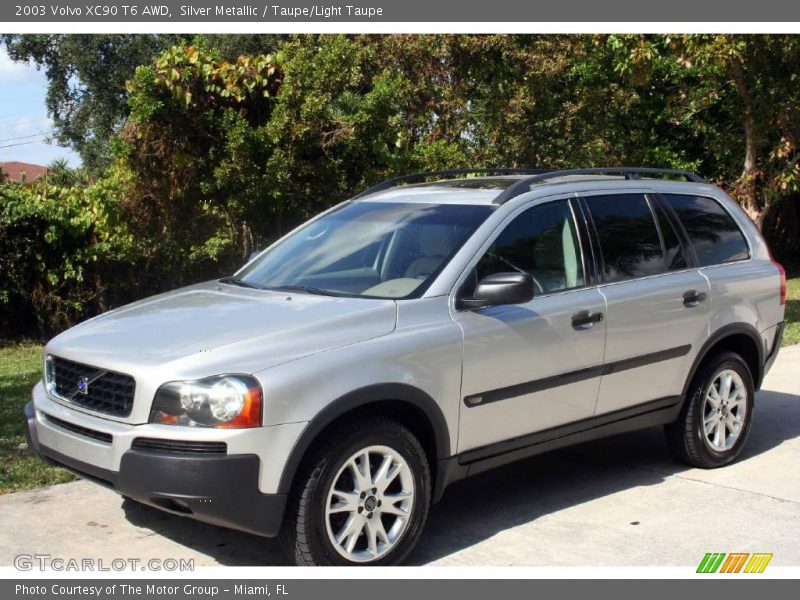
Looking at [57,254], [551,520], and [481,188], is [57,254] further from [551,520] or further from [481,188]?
[551,520]

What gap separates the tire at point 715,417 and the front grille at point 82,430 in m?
3.54

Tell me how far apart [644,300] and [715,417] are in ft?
3.74

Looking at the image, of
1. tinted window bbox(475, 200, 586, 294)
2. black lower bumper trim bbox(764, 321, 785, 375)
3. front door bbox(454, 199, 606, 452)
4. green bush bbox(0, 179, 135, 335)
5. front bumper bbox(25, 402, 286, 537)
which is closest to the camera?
front bumper bbox(25, 402, 286, 537)

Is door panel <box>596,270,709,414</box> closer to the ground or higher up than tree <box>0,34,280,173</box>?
closer to the ground

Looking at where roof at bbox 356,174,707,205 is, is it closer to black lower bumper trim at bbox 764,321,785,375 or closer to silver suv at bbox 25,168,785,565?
silver suv at bbox 25,168,785,565

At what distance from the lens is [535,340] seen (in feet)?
17.0

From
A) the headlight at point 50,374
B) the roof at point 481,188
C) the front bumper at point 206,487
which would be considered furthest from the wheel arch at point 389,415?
the headlight at point 50,374

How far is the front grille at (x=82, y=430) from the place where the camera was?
4.40 m

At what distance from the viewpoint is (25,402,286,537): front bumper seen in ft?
13.5

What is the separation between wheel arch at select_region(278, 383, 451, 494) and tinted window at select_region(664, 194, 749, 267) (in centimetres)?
242

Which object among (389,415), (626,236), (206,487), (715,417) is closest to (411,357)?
(389,415)

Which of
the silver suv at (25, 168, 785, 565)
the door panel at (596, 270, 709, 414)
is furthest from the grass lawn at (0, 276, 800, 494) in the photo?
the door panel at (596, 270, 709, 414)

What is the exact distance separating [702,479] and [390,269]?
8.17ft

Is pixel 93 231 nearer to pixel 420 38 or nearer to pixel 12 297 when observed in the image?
pixel 12 297
